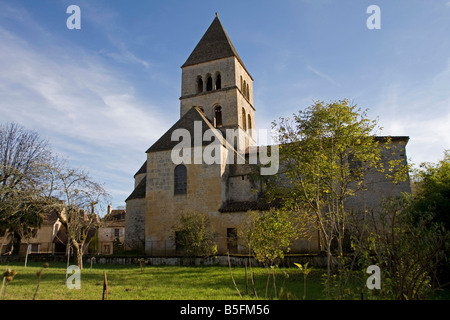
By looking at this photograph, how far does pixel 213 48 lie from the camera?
2998 centimetres

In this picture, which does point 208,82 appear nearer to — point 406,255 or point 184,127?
point 184,127

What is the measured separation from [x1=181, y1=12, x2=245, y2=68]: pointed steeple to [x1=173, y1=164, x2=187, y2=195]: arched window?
1260 centimetres

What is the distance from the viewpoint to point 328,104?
12.2 meters

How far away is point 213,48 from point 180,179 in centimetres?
1488

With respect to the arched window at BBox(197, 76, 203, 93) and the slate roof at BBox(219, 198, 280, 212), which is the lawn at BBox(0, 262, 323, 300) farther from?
the arched window at BBox(197, 76, 203, 93)

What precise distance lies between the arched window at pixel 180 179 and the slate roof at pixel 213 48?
1260 centimetres

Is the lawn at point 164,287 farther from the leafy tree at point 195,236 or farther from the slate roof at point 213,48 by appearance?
the slate roof at point 213,48

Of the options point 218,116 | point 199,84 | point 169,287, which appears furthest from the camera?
point 199,84

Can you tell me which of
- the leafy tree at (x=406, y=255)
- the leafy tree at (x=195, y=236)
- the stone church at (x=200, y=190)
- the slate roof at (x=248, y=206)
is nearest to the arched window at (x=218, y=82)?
the stone church at (x=200, y=190)

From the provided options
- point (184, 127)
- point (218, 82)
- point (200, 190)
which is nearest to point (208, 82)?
point (218, 82)

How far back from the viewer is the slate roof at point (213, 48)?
29.1 m

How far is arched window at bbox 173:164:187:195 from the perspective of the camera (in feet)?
70.0

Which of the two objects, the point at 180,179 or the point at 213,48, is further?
the point at 213,48

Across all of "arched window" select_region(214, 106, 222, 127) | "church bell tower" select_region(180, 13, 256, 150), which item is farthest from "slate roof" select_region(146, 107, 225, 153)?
"arched window" select_region(214, 106, 222, 127)
